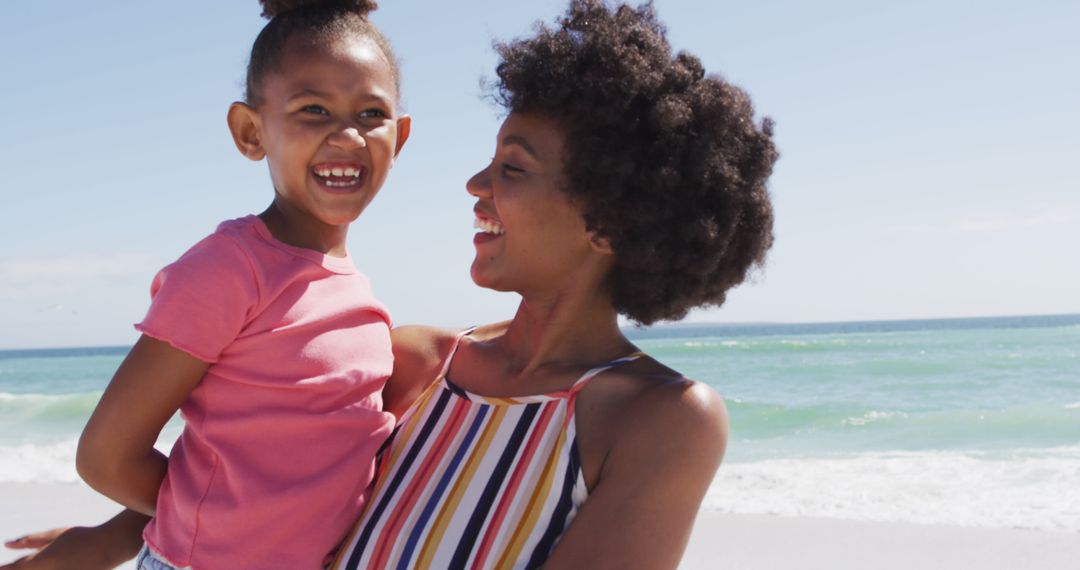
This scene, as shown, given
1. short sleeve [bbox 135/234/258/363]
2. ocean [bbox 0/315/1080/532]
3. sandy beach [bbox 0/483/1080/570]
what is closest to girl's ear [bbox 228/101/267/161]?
short sleeve [bbox 135/234/258/363]

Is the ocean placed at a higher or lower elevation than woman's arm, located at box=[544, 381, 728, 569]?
lower

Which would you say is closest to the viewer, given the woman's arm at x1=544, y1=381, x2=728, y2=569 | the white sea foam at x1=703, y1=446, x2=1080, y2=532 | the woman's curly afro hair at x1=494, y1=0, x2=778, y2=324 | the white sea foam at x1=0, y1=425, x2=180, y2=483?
the woman's arm at x1=544, y1=381, x2=728, y2=569

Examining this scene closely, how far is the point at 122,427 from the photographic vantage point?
6.93 feet

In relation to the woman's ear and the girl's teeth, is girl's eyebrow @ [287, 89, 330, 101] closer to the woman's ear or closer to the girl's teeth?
the girl's teeth

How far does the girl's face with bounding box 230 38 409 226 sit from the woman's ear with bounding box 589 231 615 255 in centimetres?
53

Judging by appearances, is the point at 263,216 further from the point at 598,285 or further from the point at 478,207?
the point at 598,285

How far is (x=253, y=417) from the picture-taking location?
2.11m

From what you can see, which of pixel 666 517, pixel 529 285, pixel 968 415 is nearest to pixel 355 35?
pixel 529 285

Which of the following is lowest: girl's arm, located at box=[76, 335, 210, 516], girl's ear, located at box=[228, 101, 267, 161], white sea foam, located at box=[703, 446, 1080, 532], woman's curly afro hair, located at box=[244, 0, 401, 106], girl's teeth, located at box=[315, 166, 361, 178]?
white sea foam, located at box=[703, 446, 1080, 532]

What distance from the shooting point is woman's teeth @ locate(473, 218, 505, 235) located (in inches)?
91.3

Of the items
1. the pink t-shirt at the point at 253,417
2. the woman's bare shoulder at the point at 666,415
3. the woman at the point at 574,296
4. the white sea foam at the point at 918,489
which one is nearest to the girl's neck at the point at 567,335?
the woman at the point at 574,296

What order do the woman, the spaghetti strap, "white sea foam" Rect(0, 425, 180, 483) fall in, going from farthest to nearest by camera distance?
1. "white sea foam" Rect(0, 425, 180, 483)
2. the spaghetti strap
3. the woman

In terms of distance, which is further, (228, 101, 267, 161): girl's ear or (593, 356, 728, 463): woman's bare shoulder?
(228, 101, 267, 161): girl's ear

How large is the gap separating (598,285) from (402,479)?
23.9 inches
